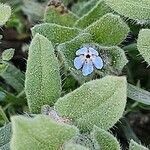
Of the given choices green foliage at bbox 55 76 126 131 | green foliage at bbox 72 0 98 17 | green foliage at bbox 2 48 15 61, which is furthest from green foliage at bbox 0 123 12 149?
green foliage at bbox 72 0 98 17

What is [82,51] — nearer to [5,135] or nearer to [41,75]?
[41,75]

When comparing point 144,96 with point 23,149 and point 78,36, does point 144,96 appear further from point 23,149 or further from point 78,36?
point 23,149

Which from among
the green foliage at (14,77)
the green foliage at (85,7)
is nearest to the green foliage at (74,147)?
the green foliage at (14,77)

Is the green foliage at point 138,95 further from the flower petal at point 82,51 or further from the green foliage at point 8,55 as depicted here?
the green foliage at point 8,55

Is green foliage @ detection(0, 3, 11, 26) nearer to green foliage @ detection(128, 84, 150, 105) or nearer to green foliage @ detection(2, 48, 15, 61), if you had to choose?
green foliage @ detection(2, 48, 15, 61)

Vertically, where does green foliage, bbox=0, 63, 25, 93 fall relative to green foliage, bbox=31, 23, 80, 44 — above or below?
below

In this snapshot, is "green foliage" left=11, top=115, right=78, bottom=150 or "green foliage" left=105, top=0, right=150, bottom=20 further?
"green foliage" left=105, top=0, right=150, bottom=20
